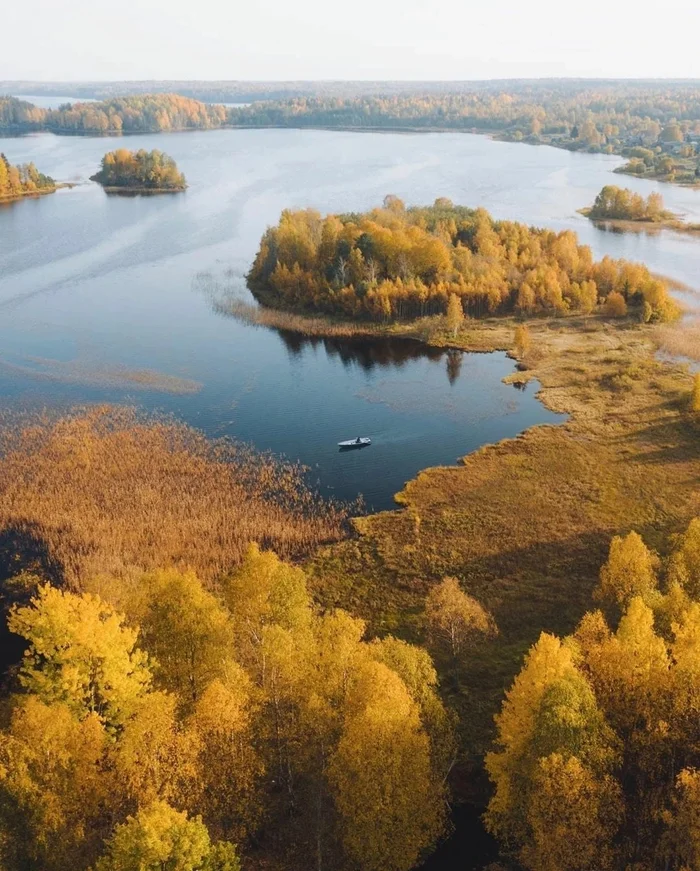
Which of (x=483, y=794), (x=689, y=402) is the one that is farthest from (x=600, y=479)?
(x=483, y=794)

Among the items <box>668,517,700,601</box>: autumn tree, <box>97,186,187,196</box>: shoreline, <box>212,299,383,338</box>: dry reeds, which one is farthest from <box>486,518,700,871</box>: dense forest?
<box>97,186,187,196</box>: shoreline

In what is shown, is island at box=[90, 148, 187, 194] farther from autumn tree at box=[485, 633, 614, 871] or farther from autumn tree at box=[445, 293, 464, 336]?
autumn tree at box=[485, 633, 614, 871]

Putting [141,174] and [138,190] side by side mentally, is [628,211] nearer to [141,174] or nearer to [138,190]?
[138,190]

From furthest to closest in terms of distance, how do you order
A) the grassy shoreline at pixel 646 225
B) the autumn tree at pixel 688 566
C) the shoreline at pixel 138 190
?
1. the shoreline at pixel 138 190
2. the grassy shoreline at pixel 646 225
3. the autumn tree at pixel 688 566

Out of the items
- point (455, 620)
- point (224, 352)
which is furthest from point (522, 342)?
point (455, 620)

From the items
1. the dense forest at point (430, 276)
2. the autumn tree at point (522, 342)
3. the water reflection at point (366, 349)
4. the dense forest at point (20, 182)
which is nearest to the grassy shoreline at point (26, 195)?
the dense forest at point (20, 182)

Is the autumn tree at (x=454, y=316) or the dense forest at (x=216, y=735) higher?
the autumn tree at (x=454, y=316)

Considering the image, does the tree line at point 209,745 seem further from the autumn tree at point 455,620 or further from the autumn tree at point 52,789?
the autumn tree at point 455,620
